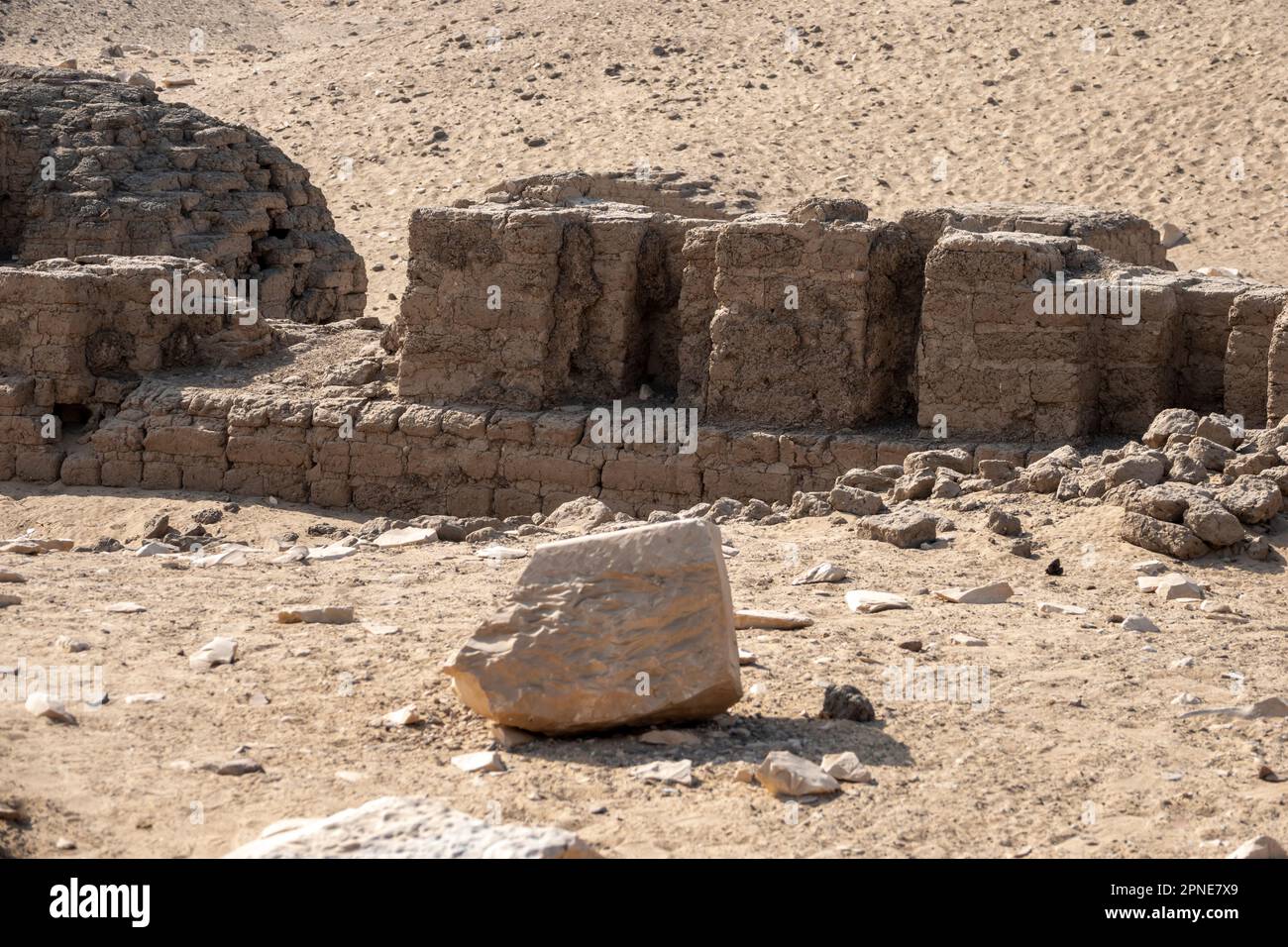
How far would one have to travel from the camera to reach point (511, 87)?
30906mm

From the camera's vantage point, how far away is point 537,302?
1162 centimetres

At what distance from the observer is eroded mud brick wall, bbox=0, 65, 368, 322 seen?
55.1 feet

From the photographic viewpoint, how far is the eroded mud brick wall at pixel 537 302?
38.2ft

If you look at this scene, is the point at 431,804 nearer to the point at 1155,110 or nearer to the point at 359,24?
the point at 1155,110

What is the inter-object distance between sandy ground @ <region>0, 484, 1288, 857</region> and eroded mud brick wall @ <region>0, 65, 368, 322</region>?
9.62 metres

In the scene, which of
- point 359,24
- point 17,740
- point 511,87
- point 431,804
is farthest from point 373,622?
point 359,24

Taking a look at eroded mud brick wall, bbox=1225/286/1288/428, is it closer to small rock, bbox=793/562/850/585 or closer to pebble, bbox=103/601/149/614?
small rock, bbox=793/562/850/585

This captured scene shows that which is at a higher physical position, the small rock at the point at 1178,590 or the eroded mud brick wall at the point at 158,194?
the eroded mud brick wall at the point at 158,194

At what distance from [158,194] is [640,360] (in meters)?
7.58

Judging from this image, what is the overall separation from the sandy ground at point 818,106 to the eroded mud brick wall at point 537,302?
846 centimetres

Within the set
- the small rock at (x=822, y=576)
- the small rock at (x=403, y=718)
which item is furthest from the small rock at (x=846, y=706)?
the small rock at (x=822, y=576)

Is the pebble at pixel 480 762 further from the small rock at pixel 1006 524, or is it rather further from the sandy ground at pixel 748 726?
the small rock at pixel 1006 524

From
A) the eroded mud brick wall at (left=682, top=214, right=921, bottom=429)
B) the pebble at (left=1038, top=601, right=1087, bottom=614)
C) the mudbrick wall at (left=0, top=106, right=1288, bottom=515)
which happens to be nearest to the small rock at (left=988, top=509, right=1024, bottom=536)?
the pebble at (left=1038, top=601, right=1087, bottom=614)

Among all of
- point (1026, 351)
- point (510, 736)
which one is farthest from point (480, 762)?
point (1026, 351)
